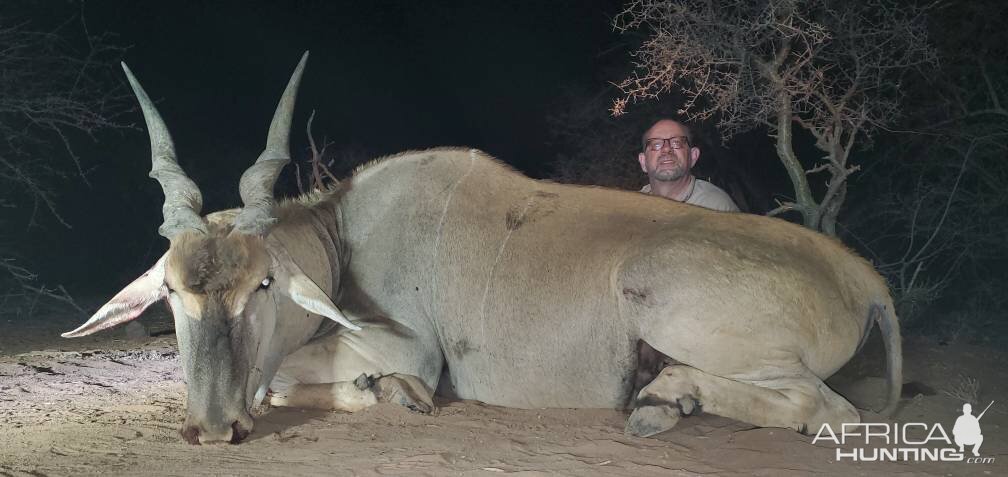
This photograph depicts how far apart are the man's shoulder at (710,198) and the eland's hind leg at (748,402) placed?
2389 mm

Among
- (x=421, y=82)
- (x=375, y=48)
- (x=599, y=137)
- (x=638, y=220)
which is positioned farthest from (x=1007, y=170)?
(x=421, y=82)

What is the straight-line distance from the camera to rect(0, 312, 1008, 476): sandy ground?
11.2ft

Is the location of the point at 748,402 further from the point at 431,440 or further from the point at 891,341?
the point at 431,440

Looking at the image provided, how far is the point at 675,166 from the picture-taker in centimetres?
645

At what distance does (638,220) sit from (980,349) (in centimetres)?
363

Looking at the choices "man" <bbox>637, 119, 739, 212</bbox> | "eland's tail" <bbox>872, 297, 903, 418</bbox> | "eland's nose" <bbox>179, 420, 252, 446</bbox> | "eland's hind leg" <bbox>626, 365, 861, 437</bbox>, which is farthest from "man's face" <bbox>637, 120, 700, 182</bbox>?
"eland's nose" <bbox>179, 420, 252, 446</bbox>

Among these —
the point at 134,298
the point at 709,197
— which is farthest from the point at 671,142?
the point at 134,298

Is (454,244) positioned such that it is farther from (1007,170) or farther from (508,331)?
(1007,170)

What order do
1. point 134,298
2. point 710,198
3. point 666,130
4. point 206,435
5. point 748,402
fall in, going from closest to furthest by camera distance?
1. point 206,435
2. point 748,402
3. point 134,298
4. point 710,198
5. point 666,130

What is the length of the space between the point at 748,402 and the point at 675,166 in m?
2.70

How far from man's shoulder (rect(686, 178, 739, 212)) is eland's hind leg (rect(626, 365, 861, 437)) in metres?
2.39

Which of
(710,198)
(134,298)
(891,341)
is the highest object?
(710,198)

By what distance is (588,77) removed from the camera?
1650 centimetres

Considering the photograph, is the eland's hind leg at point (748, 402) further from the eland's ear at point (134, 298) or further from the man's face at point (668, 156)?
the man's face at point (668, 156)
